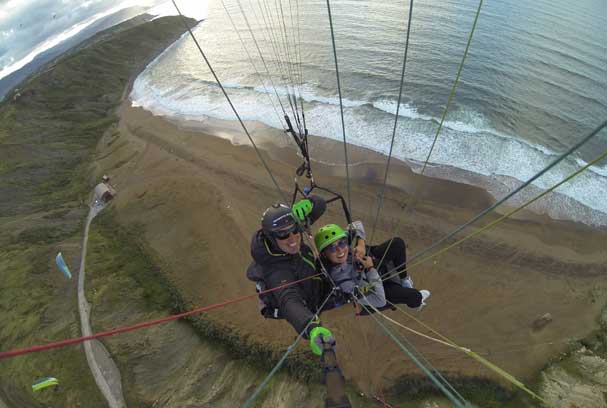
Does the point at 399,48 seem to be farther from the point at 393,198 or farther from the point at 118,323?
the point at 118,323

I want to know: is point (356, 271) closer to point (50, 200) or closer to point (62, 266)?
point (62, 266)

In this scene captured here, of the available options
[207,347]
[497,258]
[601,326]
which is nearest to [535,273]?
[497,258]

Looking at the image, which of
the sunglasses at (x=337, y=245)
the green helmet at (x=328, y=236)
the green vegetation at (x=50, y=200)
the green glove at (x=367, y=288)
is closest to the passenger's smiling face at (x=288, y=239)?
the green helmet at (x=328, y=236)

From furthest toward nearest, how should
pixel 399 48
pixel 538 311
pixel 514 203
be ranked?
pixel 399 48
pixel 514 203
pixel 538 311

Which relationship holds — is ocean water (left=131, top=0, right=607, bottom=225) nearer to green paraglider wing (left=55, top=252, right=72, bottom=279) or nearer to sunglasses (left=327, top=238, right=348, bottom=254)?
sunglasses (left=327, top=238, right=348, bottom=254)

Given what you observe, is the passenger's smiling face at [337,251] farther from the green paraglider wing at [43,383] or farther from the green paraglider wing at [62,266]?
the green paraglider wing at [62,266]

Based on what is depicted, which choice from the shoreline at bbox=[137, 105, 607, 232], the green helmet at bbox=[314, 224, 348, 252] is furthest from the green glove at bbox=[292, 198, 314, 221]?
the shoreline at bbox=[137, 105, 607, 232]
